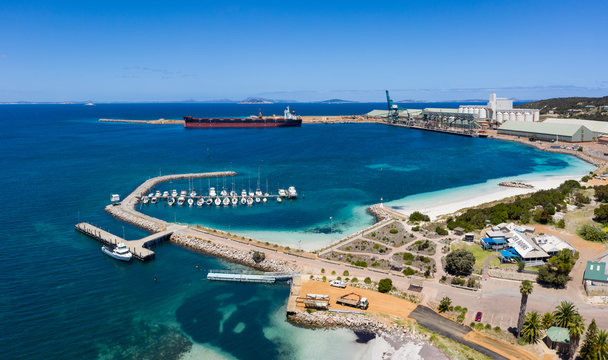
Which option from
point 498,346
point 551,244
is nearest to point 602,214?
point 551,244

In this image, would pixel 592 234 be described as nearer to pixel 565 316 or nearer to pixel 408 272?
pixel 565 316

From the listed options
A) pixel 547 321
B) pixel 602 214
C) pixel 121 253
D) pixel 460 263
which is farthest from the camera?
pixel 602 214

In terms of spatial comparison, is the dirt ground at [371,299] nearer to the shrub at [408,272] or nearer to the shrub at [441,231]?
the shrub at [408,272]

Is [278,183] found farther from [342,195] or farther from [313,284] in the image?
[313,284]

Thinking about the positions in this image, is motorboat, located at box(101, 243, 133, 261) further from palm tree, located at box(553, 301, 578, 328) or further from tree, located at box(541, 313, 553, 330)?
palm tree, located at box(553, 301, 578, 328)

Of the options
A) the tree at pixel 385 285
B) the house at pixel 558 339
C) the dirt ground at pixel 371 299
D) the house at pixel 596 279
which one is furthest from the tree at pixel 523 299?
the tree at pixel 385 285

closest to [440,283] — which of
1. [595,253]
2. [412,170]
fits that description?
[595,253]
